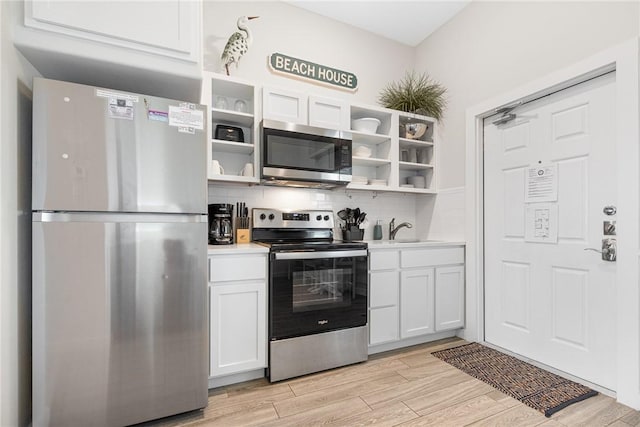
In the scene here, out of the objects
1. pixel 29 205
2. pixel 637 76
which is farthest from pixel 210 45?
pixel 637 76

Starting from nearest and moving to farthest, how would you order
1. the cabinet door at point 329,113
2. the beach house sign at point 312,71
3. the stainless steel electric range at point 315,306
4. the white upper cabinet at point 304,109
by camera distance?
the stainless steel electric range at point 315,306, the white upper cabinet at point 304,109, the cabinet door at point 329,113, the beach house sign at point 312,71

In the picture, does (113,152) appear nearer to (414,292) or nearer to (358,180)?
(358,180)

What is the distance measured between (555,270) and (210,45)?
326 cm

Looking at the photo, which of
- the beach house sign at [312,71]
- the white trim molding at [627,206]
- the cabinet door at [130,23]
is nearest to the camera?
the cabinet door at [130,23]

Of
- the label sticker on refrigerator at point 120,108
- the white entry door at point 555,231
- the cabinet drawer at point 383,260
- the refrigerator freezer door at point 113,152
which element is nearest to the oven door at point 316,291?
the cabinet drawer at point 383,260

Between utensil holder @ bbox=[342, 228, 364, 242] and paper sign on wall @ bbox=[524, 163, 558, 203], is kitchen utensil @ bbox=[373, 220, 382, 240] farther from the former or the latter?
paper sign on wall @ bbox=[524, 163, 558, 203]

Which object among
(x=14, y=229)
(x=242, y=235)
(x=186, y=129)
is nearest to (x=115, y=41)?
(x=186, y=129)

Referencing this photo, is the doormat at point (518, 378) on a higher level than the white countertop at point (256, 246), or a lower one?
lower

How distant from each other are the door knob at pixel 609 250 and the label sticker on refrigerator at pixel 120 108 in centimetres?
284

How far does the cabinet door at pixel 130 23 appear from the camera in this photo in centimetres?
142

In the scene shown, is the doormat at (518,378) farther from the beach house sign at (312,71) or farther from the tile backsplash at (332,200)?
the beach house sign at (312,71)

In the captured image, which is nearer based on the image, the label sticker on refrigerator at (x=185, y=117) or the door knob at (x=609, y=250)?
the label sticker on refrigerator at (x=185, y=117)

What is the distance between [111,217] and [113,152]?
32cm

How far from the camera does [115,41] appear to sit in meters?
1.52
